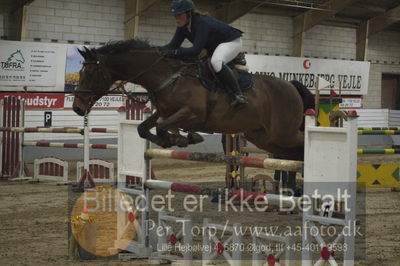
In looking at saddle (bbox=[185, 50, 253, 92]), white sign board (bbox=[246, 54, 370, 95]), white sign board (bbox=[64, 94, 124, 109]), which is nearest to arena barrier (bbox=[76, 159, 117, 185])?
white sign board (bbox=[64, 94, 124, 109])

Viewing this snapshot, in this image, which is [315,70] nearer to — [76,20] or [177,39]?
[76,20]

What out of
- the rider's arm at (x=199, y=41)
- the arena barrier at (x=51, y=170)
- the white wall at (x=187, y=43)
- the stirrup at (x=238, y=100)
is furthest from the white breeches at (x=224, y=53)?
the white wall at (x=187, y=43)

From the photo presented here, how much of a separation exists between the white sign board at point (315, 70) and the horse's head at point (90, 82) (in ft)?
35.7

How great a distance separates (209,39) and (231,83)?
441mm

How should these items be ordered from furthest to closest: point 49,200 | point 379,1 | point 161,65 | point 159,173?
1. point 379,1
2. point 159,173
3. point 49,200
4. point 161,65

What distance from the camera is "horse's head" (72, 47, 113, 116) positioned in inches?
210

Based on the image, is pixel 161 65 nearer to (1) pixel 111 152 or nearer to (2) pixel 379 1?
(1) pixel 111 152

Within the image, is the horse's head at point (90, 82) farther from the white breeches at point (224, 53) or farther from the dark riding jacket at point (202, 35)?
the white breeches at point (224, 53)

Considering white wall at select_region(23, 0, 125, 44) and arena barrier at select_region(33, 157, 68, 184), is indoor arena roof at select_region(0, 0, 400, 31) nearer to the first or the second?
white wall at select_region(23, 0, 125, 44)

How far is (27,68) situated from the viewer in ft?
42.6

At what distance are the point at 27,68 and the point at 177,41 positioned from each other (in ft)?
26.1

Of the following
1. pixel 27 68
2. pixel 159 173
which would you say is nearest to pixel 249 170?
pixel 159 173

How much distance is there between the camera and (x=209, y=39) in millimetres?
5684

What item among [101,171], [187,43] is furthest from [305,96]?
[187,43]
